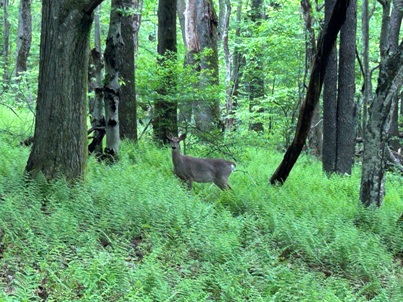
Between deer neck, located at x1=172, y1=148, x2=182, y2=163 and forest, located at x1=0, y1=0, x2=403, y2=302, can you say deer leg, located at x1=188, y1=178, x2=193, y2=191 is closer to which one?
forest, located at x1=0, y1=0, x2=403, y2=302

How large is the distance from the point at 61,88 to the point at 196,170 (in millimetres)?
3494

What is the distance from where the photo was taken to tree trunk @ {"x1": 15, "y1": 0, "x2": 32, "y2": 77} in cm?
1870

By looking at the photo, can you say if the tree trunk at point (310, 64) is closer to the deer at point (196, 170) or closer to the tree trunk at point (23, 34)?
the deer at point (196, 170)

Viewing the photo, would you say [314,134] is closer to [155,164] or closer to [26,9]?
[155,164]

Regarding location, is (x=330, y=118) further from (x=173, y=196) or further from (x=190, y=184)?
(x=173, y=196)

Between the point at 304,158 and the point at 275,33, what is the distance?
4.84 metres

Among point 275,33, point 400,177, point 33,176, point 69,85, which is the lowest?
point 400,177

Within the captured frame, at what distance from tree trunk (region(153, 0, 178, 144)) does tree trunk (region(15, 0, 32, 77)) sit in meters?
6.76

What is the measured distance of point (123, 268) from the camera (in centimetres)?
516

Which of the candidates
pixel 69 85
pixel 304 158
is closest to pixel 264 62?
pixel 304 158

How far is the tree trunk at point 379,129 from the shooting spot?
868cm

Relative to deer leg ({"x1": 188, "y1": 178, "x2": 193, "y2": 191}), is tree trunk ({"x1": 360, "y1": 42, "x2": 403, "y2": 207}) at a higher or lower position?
higher

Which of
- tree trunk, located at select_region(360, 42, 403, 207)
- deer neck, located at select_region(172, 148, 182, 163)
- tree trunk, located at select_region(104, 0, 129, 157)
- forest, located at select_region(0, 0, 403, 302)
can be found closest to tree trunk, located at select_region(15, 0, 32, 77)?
forest, located at select_region(0, 0, 403, 302)

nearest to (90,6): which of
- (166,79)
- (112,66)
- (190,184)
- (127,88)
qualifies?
(112,66)
